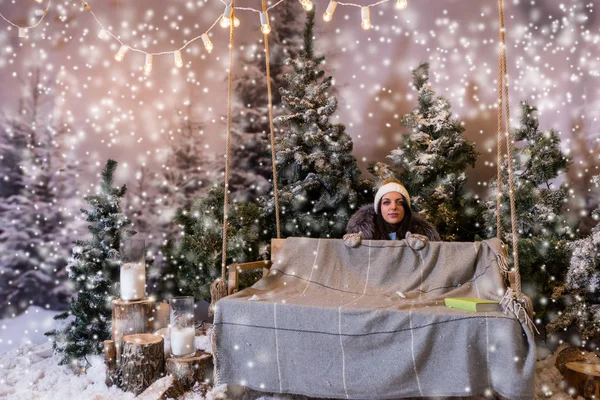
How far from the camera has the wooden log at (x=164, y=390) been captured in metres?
2.09

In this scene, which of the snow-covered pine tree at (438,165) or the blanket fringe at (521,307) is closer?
the blanket fringe at (521,307)

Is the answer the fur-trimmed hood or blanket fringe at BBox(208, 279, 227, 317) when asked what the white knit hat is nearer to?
the fur-trimmed hood

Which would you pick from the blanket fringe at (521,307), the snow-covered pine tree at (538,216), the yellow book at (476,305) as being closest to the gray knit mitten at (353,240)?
the yellow book at (476,305)

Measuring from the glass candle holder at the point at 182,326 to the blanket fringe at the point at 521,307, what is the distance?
1448 millimetres

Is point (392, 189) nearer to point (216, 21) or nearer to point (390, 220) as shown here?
point (390, 220)

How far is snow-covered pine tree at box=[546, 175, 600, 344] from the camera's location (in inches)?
96.1

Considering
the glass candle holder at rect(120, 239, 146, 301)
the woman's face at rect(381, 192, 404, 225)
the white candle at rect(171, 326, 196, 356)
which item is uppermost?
the woman's face at rect(381, 192, 404, 225)

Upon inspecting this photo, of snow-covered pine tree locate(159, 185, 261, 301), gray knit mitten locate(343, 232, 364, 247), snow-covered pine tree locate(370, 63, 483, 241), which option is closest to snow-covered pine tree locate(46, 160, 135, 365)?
snow-covered pine tree locate(159, 185, 261, 301)

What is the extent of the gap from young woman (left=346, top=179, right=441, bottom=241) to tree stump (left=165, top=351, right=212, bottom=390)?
1.17 meters

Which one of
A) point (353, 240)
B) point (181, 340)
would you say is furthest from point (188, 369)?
point (353, 240)

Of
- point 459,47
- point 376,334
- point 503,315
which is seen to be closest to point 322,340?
point 376,334

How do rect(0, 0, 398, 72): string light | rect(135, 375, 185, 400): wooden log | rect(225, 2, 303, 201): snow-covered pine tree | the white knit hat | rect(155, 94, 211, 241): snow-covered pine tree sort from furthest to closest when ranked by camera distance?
rect(225, 2, 303, 201): snow-covered pine tree
rect(155, 94, 211, 241): snow-covered pine tree
the white knit hat
rect(0, 0, 398, 72): string light
rect(135, 375, 185, 400): wooden log

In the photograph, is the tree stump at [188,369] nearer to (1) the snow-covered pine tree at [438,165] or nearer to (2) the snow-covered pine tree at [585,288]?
(1) the snow-covered pine tree at [438,165]

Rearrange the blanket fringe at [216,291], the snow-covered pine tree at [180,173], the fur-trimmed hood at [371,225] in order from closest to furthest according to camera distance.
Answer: the blanket fringe at [216,291] → the fur-trimmed hood at [371,225] → the snow-covered pine tree at [180,173]
